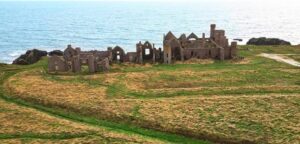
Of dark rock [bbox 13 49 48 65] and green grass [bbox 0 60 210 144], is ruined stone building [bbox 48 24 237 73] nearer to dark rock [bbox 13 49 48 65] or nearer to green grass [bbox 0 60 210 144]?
dark rock [bbox 13 49 48 65]

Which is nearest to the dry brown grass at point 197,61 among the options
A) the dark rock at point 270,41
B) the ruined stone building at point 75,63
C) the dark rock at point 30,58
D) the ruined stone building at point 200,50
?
the ruined stone building at point 200,50

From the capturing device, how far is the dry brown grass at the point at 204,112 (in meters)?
42.2

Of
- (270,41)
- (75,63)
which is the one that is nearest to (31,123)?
(75,63)

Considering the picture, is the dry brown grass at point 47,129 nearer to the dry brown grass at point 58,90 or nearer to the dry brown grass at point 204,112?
the dry brown grass at point 204,112

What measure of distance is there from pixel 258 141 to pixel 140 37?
419 ft

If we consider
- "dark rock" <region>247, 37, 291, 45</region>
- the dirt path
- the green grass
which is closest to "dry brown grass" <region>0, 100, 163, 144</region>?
the green grass

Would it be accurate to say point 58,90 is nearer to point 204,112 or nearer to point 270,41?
point 204,112

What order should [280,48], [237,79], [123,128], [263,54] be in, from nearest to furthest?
[123,128] < [237,79] < [263,54] < [280,48]

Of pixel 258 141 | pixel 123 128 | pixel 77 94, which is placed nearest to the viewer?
pixel 258 141

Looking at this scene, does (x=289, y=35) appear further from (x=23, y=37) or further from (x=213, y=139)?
(x=213, y=139)

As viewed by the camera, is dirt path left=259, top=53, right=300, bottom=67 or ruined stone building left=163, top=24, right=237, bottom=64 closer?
dirt path left=259, top=53, right=300, bottom=67

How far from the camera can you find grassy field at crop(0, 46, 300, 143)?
141ft

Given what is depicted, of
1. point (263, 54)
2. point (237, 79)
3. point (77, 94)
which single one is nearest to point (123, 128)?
point (77, 94)

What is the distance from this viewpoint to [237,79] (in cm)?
5984
